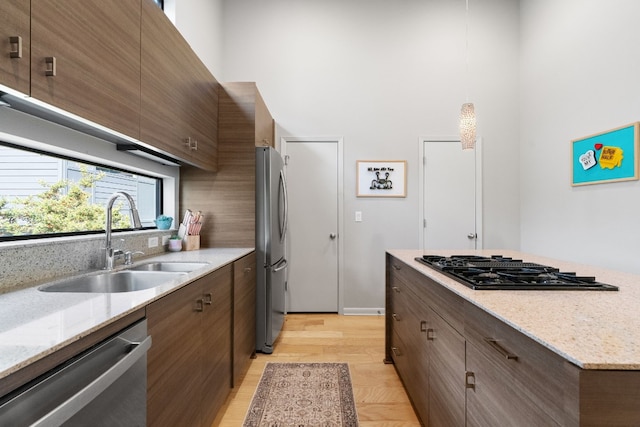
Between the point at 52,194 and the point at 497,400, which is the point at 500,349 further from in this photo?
the point at 52,194

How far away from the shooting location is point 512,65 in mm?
3758

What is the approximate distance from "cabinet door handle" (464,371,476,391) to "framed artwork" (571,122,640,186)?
2.34 m

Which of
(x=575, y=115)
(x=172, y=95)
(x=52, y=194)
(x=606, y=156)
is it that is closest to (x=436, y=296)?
(x=172, y=95)

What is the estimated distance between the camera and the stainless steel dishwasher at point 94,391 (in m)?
0.63

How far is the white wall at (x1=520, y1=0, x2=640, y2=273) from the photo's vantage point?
2439 millimetres

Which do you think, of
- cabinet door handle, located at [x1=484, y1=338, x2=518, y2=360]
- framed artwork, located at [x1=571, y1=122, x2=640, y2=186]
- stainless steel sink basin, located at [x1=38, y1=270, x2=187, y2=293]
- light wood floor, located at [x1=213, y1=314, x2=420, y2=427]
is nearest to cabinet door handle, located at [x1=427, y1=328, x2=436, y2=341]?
cabinet door handle, located at [x1=484, y1=338, x2=518, y2=360]

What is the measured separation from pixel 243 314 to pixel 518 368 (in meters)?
1.80

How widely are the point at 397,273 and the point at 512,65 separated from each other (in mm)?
3155

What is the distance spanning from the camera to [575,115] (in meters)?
2.94

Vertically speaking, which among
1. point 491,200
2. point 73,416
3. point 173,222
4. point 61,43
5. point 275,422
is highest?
point 61,43

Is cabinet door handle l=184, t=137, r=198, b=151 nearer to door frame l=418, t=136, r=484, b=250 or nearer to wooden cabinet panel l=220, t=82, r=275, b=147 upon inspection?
wooden cabinet panel l=220, t=82, r=275, b=147

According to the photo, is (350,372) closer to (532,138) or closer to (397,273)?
(397,273)

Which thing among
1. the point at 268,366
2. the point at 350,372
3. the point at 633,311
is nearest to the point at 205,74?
the point at 268,366

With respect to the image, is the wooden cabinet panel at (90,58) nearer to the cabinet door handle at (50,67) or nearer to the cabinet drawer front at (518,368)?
the cabinet door handle at (50,67)
